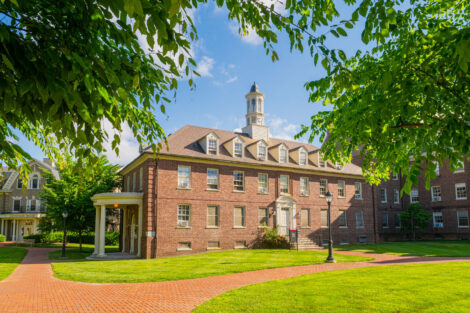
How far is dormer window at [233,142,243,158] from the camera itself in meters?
29.1

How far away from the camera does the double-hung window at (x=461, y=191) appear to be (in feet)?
128

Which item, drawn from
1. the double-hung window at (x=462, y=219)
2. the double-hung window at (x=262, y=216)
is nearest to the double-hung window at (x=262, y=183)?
the double-hung window at (x=262, y=216)

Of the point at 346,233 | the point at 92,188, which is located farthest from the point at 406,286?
the point at 92,188

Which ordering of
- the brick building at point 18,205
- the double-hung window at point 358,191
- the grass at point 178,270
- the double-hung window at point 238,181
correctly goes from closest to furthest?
the grass at point 178,270 → the double-hung window at point 238,181 → the double-hung window at point 358,191 → the brick building at point 18,205

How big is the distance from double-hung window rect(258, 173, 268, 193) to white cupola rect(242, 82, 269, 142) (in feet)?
14.9

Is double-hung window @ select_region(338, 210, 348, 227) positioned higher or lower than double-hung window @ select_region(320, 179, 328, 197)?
lower

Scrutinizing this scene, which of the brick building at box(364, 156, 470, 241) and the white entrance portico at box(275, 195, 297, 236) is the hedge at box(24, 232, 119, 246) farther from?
the brick building at box(364, 156, 470, 241)

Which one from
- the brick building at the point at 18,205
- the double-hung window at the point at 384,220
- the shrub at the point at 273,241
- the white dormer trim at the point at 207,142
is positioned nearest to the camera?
the white dormer trim at the point at 207,142

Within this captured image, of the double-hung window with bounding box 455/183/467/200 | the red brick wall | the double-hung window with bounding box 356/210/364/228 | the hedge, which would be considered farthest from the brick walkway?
the double-hung window with bounding box 455/183/467/200

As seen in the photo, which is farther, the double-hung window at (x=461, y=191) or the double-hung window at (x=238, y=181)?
the double-hung window at (x=461, y=191)

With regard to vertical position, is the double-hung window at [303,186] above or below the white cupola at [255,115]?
below

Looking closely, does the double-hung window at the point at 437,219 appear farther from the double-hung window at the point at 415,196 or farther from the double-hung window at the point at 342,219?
the double-hung window at the point at 342,219

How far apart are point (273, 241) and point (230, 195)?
478cm

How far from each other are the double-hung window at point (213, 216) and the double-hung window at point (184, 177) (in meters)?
2.40
